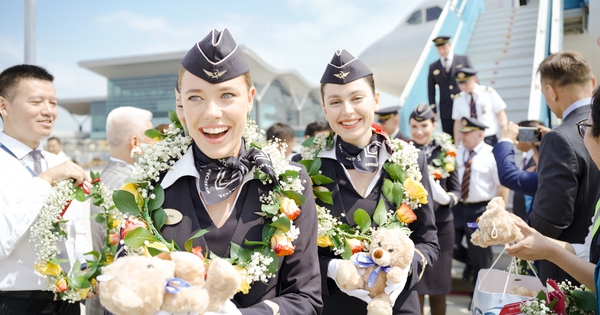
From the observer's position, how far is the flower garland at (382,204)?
233 cm

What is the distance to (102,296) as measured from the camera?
1188 millimetres

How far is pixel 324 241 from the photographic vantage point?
7.66 ft

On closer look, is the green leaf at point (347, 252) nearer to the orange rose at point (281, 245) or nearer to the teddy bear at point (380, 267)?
the teddy bear at point (380, 267)

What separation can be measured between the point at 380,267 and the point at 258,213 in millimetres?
677

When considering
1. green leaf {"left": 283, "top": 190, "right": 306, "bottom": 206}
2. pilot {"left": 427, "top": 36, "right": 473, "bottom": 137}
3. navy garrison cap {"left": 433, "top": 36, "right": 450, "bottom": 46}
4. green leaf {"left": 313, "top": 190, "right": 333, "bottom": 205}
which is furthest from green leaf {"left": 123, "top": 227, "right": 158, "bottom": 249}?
navy garrison cap {"left": 433, "top": 36, "right": 450, "bottom": 46}

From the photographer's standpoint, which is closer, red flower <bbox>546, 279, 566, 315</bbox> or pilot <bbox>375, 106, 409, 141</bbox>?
red flower <bbox>546, 279, 566, 315</bbox>

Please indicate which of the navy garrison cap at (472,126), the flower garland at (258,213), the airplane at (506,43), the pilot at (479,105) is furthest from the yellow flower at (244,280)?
the airplane at (506,43)

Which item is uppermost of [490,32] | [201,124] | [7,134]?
[490,32]

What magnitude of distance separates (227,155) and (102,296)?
769 mm

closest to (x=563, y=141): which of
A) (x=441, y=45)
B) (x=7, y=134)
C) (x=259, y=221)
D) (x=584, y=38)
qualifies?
(x=259, y=221)

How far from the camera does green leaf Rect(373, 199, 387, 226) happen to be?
238cm

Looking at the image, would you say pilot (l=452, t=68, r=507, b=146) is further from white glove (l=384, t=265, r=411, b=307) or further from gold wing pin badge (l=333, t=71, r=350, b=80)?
white glove (l=384, t=265, r=411, b=307)

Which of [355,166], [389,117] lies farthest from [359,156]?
[389,117]

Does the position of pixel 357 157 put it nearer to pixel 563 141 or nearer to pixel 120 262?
pixel 563 141
